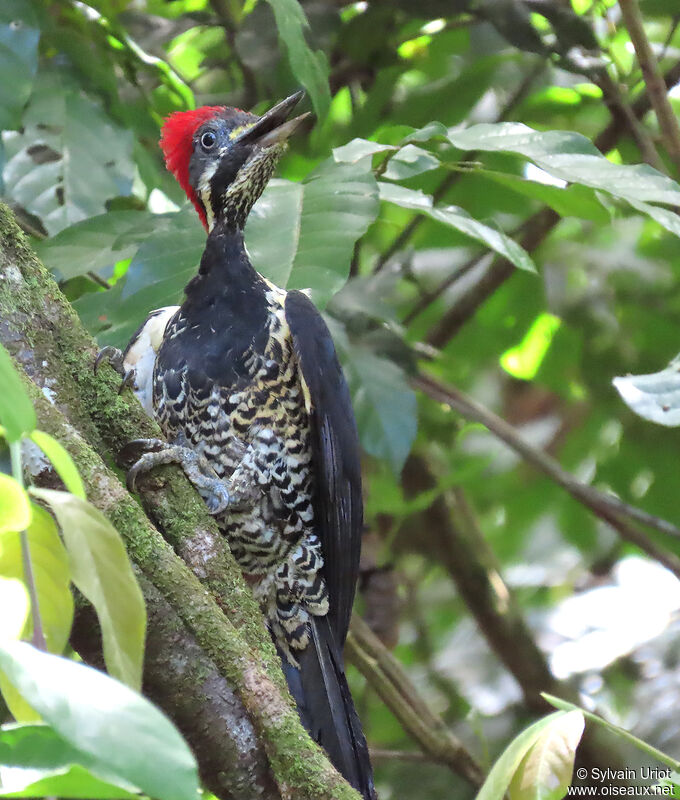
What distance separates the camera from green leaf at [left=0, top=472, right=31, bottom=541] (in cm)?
76

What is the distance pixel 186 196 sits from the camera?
8.72 feet

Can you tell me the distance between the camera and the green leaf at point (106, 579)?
792 mm

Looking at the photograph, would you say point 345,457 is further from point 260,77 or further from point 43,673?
point 43,673

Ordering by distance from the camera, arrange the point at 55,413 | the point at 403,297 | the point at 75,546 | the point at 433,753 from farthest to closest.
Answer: the point at 403,297 → the point at 433,753 → the point at 55,413 → the point at 75,546

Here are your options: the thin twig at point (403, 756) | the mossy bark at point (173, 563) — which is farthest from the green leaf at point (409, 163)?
the thin twig at point (403, 756)

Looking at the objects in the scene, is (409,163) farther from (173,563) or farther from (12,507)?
(12,507)

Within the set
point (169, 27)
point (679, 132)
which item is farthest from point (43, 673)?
point (169, 27)

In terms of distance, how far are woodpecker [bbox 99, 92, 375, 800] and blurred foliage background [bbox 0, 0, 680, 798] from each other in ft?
0.75

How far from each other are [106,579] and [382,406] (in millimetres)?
1702

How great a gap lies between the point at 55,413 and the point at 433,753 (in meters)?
1.97

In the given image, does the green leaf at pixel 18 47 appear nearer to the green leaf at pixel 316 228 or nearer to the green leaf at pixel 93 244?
the green leaf at pixel 93 244

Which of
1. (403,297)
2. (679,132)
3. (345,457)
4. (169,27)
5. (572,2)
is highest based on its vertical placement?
(169,27)

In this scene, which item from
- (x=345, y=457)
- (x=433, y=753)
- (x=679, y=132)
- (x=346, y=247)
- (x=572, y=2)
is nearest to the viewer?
(x=346, y=247)

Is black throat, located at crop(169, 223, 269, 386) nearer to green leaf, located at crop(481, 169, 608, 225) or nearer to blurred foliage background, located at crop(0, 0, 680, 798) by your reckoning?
blurred foliage background, located at crop(0, 0, 680, 798)
